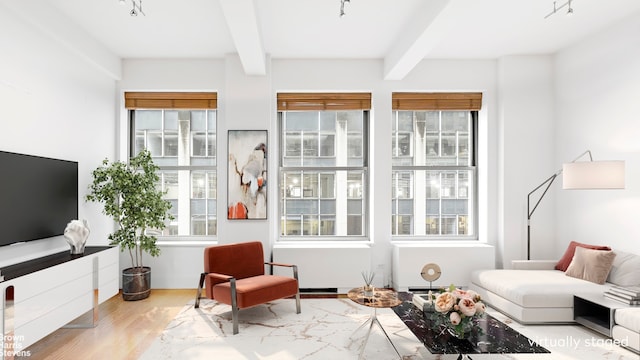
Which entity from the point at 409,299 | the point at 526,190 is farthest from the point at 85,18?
the point at 526,190

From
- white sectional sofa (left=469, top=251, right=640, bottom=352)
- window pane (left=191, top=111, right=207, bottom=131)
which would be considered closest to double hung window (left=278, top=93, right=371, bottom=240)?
window pane (left=191, top=111, right=207, bottom=131)

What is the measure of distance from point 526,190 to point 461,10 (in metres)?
2.71

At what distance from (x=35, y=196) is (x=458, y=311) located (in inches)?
139

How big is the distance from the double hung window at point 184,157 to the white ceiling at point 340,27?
2.77 ft

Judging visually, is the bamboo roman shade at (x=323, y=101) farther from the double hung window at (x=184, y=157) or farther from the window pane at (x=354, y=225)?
the window pane at (x=354, y=225)

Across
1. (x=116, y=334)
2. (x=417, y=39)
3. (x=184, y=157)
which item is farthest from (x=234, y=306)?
(x=417, y=39)

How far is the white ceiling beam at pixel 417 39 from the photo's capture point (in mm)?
3176

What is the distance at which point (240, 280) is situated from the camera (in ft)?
12.6

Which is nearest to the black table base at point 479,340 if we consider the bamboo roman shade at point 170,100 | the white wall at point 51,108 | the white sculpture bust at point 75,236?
the white sculpture bust at point 75,236

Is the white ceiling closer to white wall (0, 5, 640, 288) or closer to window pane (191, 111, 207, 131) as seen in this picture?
white wall (0, 5, 640, 288)

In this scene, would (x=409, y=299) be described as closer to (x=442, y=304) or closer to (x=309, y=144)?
(x=442, y=304)

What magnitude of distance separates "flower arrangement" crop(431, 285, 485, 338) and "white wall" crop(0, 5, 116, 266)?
336 cm

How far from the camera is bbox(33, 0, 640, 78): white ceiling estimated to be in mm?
3348

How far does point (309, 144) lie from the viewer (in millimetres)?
5102
